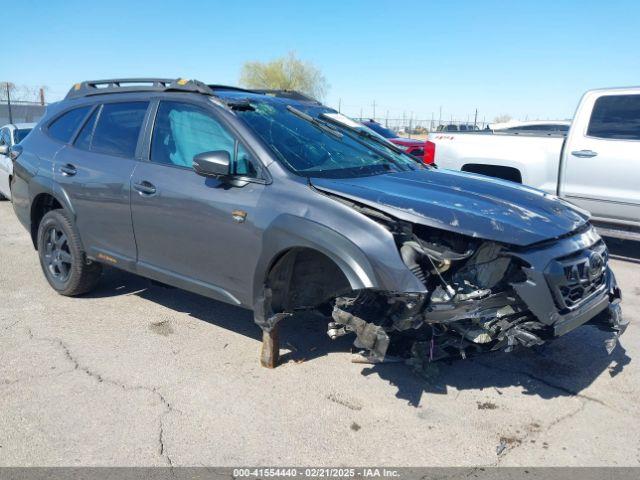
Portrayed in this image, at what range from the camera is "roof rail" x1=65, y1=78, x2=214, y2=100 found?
429 centimetres

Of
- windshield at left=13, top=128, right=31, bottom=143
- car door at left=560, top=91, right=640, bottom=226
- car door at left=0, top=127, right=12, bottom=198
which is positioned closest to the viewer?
car door at left=560, top=91, right=640, bottom=226

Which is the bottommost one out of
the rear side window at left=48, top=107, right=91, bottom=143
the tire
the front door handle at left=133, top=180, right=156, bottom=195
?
the tire

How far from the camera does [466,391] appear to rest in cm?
366

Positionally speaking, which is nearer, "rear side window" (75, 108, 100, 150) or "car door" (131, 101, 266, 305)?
"car door" (131, 101, 266, 305)

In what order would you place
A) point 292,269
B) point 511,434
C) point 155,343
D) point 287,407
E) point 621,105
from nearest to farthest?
point 511,434
point 287,407
point 292,269
point 155,343
point 621,105

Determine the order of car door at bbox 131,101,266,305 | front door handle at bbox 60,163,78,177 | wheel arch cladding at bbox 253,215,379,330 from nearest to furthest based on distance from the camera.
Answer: wheel arch cladding at bbox 253,215,379,330, car door at bbox 131,101,266,305, front door handle at bbox 60,163,78,177

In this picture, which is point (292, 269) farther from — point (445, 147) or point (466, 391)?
point (445, 147)

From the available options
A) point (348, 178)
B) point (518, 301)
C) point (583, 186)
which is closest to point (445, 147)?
point (583, 186)

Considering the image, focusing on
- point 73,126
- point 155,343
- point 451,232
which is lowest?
point 155,343

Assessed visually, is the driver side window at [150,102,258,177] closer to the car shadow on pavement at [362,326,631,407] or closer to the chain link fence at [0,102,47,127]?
the car shadow on pavement at [362,326,631,407]

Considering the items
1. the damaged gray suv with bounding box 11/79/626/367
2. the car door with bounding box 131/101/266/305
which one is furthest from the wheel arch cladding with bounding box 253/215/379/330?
the car door with bounding box 131/101/266/305

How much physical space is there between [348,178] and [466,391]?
1604mm

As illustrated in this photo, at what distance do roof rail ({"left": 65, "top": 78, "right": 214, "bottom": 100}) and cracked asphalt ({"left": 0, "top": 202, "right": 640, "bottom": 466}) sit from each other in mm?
1932

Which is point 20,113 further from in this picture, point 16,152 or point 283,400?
point 283,400
